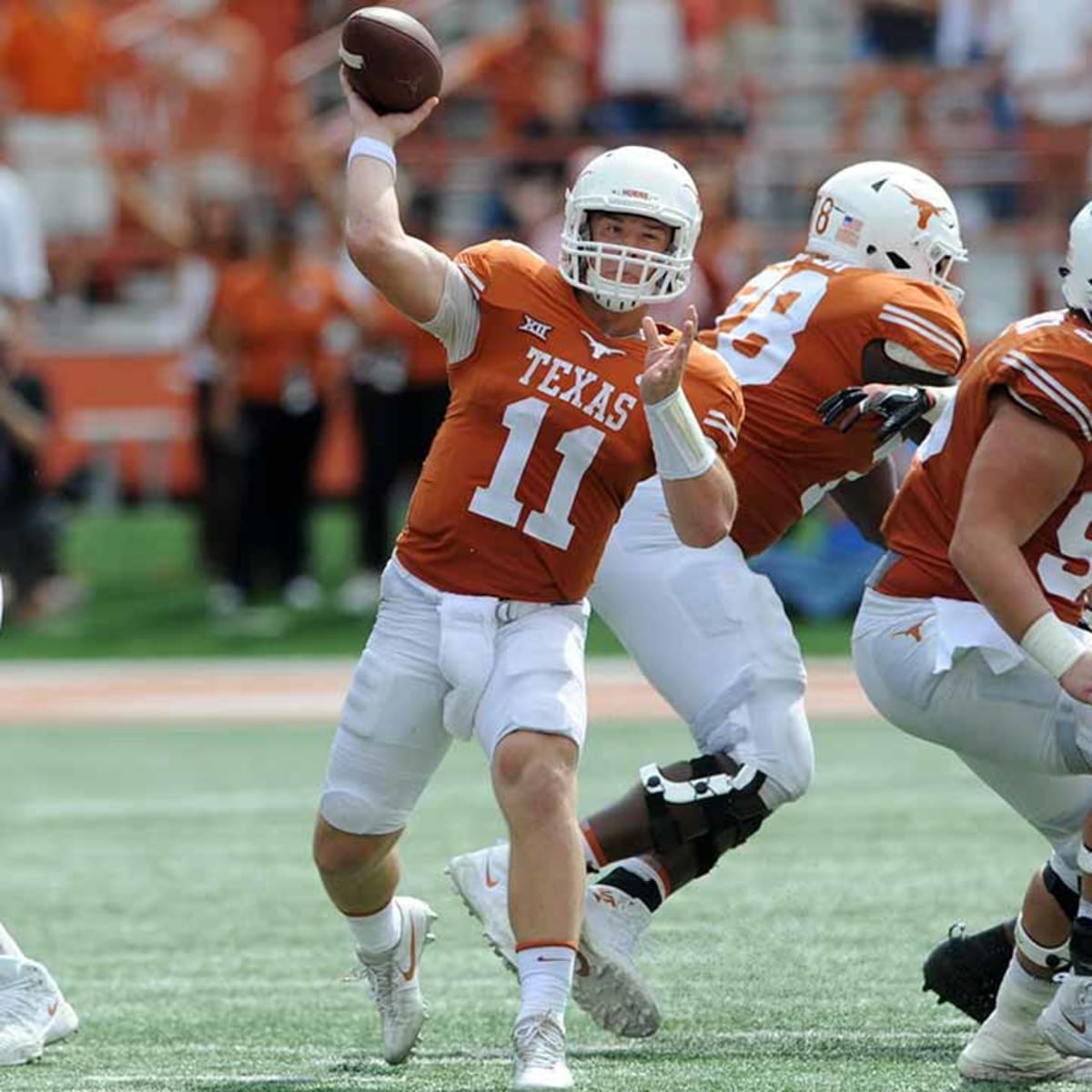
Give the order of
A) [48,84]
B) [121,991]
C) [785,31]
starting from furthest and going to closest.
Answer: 1. [785,31]
2. [48,84]
3. [121,991]

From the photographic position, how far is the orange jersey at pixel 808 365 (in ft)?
17.3

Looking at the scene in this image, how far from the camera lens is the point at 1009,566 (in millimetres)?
4156

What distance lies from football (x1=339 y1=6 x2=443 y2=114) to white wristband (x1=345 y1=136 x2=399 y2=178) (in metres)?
0.09

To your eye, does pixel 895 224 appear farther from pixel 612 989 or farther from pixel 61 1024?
pixel 61 1024

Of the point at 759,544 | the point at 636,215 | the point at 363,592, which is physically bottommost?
the point at 363,592

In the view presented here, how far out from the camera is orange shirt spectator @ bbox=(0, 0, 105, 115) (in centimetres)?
1562

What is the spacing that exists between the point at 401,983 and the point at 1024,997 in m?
1.15

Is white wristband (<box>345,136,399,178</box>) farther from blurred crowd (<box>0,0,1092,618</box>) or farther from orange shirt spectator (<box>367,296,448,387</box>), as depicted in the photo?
orange shirt spectator (<box>367,296,448,387</box>)

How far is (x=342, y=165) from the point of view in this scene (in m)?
15.2

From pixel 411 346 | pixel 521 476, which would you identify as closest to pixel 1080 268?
pixel 521 476

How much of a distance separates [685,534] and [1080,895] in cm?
91

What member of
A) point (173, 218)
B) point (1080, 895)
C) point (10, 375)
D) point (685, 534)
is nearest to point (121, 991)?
point (685, 534)

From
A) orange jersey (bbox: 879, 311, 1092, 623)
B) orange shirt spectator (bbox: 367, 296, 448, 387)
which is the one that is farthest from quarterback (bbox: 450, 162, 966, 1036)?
orange shirt spectator (bbox: 367, 296, 448, 387)

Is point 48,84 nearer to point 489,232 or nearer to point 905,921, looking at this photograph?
point 489,232
